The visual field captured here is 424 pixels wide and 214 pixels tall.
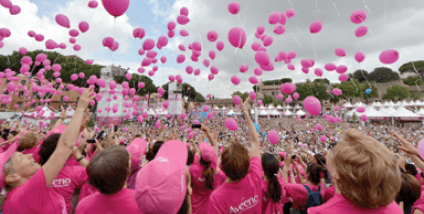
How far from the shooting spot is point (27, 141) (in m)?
2.90

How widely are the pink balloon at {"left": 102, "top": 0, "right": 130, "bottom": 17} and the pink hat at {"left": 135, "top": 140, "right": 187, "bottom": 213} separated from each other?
2.92m

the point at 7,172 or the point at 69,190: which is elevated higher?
the point at 7,172

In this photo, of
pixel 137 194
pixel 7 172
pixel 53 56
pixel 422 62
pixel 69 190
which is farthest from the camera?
pixel 422 62

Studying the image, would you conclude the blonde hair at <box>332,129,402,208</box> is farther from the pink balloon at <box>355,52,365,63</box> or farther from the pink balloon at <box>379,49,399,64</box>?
the pink balloon at <box>355,52,365,63</box>

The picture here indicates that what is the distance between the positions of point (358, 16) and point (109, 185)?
5.52 metres

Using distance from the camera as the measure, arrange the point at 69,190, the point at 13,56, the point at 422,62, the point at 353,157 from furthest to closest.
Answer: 1. the point at 422,62
2. the point at 13,56
3. the point at 69,190
4. the point at 353,157

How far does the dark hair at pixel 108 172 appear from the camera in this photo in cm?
127

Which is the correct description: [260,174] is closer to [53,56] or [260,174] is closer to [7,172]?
[7,172]

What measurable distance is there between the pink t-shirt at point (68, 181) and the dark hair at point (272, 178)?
2.05 metres

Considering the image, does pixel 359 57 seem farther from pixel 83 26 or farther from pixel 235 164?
pixel 83 26

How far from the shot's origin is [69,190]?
6.44 ft

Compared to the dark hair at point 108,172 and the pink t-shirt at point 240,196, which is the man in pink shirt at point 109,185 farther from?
the pink t-shirt at point 240,196

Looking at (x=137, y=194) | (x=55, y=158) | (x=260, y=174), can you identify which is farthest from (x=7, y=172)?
(x=260, y=174)

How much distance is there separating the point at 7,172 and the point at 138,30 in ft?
16.7
